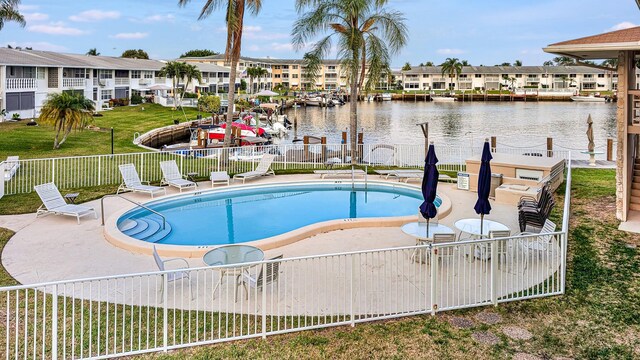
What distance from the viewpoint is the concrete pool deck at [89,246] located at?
9.76 meters

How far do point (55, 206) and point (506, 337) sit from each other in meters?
13.0

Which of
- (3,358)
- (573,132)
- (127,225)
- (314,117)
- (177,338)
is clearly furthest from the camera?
(314,117)

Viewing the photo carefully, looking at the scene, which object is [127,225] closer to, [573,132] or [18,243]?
[18,243]

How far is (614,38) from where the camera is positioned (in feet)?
40.1

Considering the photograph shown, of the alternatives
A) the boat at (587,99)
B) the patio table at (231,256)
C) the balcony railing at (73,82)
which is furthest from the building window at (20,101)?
the boat at (587,99)

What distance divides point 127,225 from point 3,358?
7402mm

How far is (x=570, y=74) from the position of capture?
5103 inches

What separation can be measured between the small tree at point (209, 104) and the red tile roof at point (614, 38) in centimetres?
4970

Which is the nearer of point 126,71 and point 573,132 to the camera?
point 573,132

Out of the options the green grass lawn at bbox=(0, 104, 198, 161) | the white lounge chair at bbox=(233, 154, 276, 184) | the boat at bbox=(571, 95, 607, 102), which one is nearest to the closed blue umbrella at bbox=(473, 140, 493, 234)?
the white lounge chair at bbox=(233, 154, 276, 184)

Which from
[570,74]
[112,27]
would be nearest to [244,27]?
[112,27]

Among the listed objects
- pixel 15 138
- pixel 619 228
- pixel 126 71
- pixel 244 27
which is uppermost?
pixel 126 71

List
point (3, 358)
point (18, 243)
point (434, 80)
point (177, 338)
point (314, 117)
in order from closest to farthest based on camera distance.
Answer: point (3, 358) < point (177, 338) < point (18, 243) < point (314, 117) < point (434, 80)

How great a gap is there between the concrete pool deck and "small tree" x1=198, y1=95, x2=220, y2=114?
146 feet
